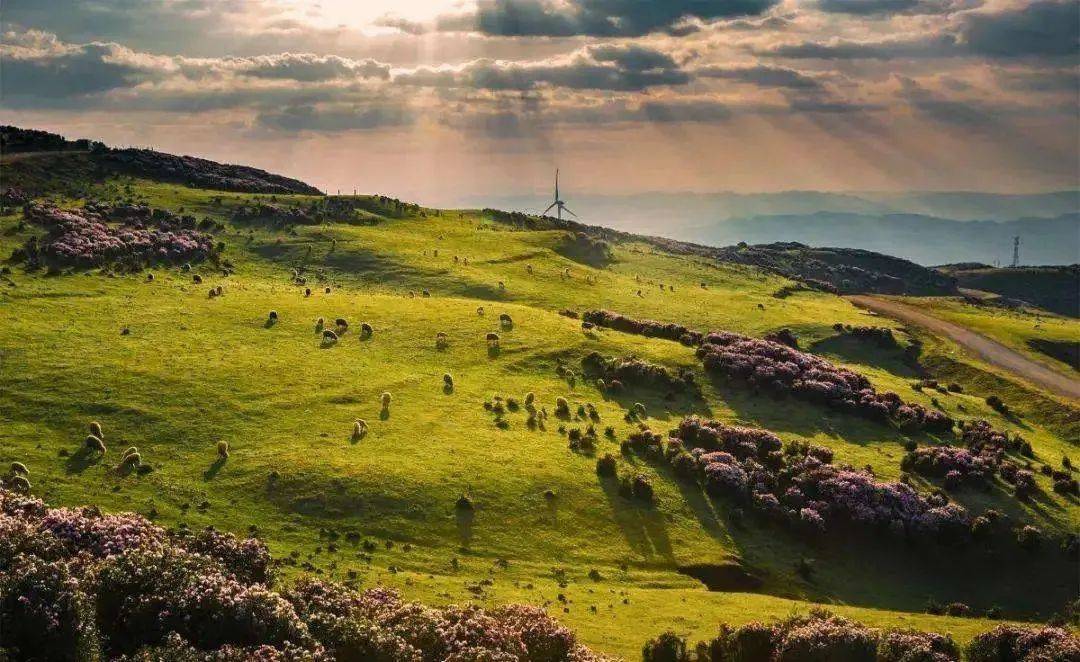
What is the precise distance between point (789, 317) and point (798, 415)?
3408 centimetres

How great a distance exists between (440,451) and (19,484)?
21.3m

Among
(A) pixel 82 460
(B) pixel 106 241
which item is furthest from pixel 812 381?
(B) pixel 106 241

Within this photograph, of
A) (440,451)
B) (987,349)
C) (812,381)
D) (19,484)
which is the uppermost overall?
(19,484)

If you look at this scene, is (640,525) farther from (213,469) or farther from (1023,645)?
(213,469)

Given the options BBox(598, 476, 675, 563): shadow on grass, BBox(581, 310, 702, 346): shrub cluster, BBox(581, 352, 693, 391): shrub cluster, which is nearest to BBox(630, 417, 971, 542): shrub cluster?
BBox(598, 476, 675, 563): shadow on grass

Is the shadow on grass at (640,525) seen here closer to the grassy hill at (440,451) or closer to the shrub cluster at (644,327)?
the grassy hill at (440,451)

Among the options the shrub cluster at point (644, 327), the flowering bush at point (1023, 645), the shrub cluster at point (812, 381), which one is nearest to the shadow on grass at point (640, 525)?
the flowering bush at point (1023, 645)

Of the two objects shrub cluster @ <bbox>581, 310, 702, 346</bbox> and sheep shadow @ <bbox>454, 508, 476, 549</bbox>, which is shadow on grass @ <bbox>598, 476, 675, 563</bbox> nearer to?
sheep shadow @ <bbox>454, 508, 476, 549</bbox>

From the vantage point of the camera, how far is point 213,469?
45125 mm

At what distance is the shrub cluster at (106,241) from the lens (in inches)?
3219

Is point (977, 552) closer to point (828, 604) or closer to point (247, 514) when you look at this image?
point (828, 604)

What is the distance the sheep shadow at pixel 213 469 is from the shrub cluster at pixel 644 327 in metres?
44.9

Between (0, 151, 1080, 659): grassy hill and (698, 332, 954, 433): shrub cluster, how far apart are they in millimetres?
1549

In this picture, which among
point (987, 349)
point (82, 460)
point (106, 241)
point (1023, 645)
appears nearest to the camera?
point (1023, 645)
